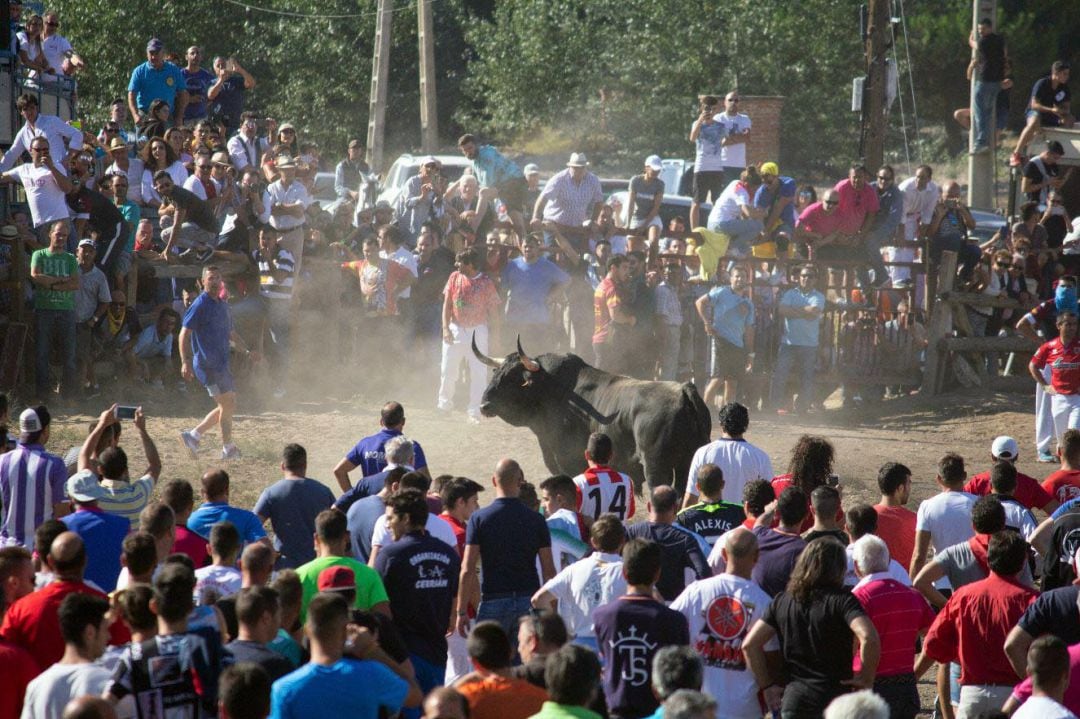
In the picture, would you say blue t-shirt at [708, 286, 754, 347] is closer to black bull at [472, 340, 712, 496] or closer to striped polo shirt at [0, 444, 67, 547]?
black bull at [472, 340, 712, 496]

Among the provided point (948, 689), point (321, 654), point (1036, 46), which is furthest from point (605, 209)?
point (1036, 46)

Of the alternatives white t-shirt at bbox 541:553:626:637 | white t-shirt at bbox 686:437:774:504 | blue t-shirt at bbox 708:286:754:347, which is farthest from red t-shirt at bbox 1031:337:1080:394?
Answer: white t-shirt at bbox 541:553:626:637

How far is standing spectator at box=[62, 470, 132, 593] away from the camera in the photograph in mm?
8164

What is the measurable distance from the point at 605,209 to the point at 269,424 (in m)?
5.68

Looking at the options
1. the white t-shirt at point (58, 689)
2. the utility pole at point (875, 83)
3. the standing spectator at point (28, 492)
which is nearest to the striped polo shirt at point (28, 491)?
the standing spectator at point (28, 492)

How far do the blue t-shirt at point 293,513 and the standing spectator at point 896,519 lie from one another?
3.42 metres

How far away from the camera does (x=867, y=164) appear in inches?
897

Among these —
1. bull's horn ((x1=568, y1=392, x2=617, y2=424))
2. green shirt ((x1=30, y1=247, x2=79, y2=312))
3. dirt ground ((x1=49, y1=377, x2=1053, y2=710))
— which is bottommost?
dirt ground ((x1=49, y1=377, x2=1053, y2=710))

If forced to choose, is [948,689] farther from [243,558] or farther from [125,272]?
[125,272]

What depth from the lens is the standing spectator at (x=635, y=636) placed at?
22.6 ft

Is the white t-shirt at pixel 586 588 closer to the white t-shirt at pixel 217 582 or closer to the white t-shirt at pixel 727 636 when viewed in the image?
the white t-shirt at pixel 727 636

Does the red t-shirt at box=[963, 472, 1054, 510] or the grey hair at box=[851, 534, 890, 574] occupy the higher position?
the grey hair at box=[851, 534, 890, 574]

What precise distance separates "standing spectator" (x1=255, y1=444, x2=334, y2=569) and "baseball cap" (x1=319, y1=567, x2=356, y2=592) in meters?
2.06

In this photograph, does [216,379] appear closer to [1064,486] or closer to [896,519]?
[896,519]
